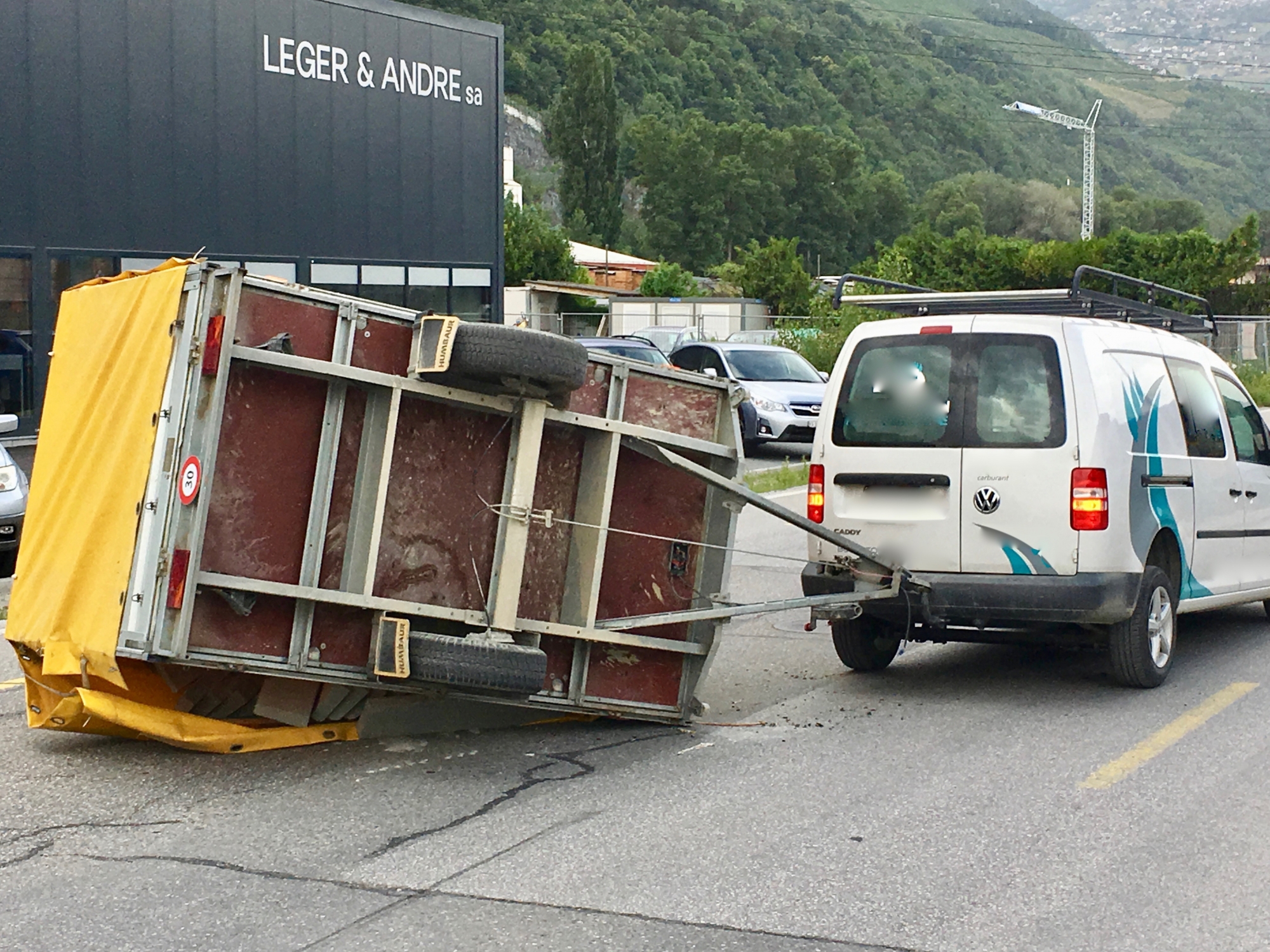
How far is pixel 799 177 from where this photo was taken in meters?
126

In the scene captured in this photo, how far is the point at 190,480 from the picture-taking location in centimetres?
579

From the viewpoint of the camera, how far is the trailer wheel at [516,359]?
614 cm

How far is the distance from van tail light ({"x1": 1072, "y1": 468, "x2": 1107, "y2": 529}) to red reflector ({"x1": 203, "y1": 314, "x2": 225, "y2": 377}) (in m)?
4.17

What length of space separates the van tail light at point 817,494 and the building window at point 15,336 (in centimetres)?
1695

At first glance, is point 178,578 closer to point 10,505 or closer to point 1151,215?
point 10,505

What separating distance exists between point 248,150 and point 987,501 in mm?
20263

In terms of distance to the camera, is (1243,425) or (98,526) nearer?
(98,526)

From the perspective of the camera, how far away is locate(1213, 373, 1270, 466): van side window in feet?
30.6

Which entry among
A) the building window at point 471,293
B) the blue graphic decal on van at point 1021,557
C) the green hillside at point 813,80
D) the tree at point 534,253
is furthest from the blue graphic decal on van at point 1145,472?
the green hillside at point 813,80

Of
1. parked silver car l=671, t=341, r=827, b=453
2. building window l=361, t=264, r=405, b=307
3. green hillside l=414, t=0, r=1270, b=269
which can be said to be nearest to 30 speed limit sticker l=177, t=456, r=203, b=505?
parked silver car l=671, t=341, r=827, b=453

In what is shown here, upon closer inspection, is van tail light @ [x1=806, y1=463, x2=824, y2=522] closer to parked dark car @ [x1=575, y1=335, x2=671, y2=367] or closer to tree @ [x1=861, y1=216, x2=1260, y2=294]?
parked dark car @ [x1=575, y1=335, x2=671, y2=367]

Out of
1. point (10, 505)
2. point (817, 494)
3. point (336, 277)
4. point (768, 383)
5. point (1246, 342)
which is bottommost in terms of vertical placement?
point (10, 505)

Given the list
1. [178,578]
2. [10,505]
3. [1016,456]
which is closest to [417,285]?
[10,505]

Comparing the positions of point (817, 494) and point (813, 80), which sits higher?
point (813, 80)
